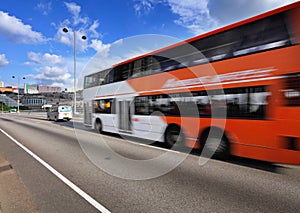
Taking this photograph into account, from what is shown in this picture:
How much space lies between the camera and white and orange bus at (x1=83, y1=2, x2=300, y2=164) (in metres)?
4.80

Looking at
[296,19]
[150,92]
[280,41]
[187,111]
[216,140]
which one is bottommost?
[216,140]

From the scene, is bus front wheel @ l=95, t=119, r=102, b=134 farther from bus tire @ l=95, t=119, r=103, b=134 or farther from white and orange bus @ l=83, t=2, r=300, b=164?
Answer: white and orange bus @ l=83, t=2, r=300, b=164

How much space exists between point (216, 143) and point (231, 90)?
1.68 metres

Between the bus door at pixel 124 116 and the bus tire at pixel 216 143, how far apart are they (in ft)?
13.8

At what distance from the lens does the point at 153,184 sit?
→ 4.30 m

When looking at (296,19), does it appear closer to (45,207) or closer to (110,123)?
(45,207)

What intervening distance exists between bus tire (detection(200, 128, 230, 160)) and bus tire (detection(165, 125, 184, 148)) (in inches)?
35.8

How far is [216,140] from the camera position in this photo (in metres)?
6.24

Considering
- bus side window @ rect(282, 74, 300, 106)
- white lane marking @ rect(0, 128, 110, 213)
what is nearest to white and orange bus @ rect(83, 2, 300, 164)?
bus side window @ rect(282, 74, 300, 106)

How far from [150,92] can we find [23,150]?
5.41 metres

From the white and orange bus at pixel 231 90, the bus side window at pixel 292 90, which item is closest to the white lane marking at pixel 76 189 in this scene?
the white and orange bus at pixel 231 90

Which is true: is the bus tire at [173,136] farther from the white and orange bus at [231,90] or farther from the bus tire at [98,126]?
the bus tire at [98,126]

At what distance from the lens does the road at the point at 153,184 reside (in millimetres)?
3350

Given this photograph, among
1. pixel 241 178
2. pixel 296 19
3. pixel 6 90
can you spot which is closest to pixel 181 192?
pixel 241 178
